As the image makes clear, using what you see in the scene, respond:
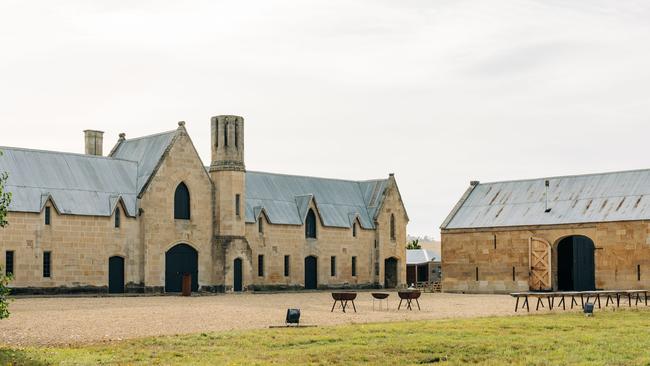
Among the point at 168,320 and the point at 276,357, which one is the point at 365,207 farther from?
the point at 276,357

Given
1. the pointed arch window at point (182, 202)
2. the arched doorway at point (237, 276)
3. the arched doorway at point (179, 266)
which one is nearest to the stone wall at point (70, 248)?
the arched doorway at point (179, 266)

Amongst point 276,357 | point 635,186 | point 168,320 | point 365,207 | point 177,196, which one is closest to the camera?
point 276,357

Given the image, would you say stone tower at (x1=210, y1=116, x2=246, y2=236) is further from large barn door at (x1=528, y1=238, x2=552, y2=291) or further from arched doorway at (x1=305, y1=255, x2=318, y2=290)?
large barn door at (x1=528, y1=238, x2=552, y2=291)

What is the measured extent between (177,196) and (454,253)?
57.3 ft

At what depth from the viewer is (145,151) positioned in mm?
59281

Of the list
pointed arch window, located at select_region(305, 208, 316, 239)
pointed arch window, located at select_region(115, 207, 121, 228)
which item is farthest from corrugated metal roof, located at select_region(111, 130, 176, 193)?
pointed arch window, located at select_region(305, 208, 316, 239)

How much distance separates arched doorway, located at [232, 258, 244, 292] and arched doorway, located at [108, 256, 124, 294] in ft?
24.8

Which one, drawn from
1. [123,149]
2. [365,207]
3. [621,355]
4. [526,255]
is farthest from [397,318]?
[365,207]

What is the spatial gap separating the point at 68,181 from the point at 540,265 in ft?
89.4

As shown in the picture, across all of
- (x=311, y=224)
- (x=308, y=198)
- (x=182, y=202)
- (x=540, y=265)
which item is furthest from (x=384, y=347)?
(x=311, y=224)

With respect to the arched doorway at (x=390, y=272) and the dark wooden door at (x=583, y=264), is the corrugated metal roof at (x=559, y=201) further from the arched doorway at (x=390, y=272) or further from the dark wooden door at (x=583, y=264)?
the arched doorway at (x=390, y=272)

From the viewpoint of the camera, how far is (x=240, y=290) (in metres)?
60.1

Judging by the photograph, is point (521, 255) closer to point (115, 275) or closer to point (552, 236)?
point (552, 236)

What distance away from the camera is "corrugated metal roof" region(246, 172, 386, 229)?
6494 cm
